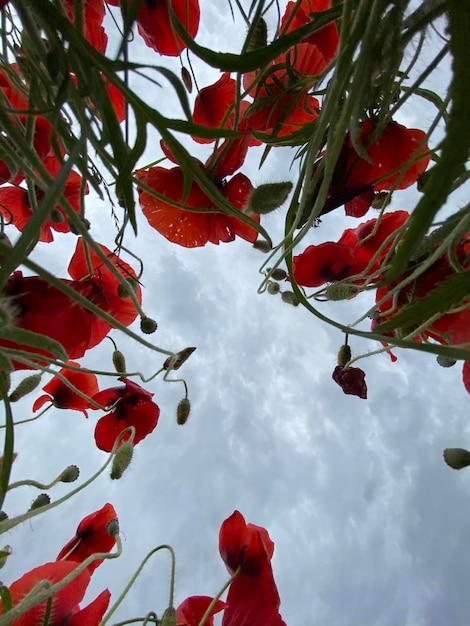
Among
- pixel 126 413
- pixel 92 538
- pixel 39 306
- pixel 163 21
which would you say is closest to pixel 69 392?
pixel 126 413

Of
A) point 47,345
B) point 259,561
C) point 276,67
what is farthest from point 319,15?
point 259,561

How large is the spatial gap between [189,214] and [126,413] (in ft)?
1.06

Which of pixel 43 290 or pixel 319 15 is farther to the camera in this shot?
pixel 43 290

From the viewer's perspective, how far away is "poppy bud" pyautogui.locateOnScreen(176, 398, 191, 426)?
0.72 m

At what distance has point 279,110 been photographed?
24.0 inches

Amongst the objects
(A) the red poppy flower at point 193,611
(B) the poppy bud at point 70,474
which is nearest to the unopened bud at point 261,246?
(B) the poppy bud at point 70,474

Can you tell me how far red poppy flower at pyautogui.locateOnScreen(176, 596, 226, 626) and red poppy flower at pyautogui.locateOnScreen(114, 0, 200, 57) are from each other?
736 millimetres

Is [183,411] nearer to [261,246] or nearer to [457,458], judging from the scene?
[261,246]

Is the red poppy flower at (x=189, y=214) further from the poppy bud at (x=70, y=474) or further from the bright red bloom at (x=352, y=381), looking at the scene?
the poppy bud at (x=70, y=474)

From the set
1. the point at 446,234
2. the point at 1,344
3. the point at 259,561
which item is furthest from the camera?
the point at 259,561

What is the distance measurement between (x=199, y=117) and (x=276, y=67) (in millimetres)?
221

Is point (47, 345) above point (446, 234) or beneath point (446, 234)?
beneath

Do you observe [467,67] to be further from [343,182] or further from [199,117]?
[199,117]

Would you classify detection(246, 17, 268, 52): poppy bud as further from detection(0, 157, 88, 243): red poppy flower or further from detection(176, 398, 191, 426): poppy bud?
detection(176, 398, 191, 426): poppy bud
